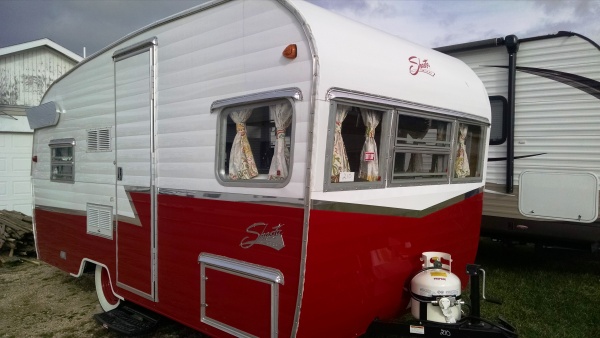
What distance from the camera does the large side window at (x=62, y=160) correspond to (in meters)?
5.48

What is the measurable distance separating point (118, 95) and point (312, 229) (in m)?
2.86

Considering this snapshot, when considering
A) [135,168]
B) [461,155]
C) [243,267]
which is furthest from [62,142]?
[461,155]

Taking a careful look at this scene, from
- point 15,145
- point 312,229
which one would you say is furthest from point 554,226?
point 15,145

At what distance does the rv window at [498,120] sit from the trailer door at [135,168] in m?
4.82

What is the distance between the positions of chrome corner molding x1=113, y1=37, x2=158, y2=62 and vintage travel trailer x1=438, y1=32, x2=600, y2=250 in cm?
462

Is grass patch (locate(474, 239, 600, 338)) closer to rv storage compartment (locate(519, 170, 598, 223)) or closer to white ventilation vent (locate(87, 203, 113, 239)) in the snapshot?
rv storage compartment (locate(519, 170, 598, 223))

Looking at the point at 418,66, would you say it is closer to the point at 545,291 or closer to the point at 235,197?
the point at 235,197

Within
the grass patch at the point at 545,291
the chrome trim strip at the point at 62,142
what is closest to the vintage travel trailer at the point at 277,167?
the chrome trim strip at the point at 62,142

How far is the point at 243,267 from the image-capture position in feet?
10.8

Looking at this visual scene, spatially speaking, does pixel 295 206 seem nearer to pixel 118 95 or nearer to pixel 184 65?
pixel 184 65

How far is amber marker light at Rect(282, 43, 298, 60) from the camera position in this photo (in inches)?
117

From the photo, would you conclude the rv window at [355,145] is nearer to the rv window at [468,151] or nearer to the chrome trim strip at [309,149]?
the chrome trim strip at [309,149]

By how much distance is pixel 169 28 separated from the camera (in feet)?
13.5

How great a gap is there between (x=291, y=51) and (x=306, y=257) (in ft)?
4.32
